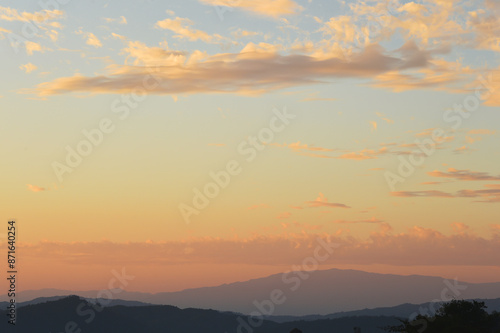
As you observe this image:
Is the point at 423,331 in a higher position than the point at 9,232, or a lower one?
lower

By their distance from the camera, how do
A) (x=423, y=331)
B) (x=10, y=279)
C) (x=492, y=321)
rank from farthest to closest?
(x=492, y=321) < (x=423, y=331) < (x=10, y=279)

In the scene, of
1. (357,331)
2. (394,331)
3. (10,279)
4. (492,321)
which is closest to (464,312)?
(492,321)

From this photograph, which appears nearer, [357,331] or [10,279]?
[357,331]

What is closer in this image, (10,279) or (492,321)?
(10,279)

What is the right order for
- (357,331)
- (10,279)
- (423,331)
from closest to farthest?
(357,331), (10,279), (423,331)

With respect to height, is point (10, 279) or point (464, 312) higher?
point (10, 279)

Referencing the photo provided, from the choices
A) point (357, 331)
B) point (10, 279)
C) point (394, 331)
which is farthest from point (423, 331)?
point (10, 279)

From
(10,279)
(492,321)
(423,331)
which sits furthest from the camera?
(492,321)

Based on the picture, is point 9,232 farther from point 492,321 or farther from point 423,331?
point 492,321

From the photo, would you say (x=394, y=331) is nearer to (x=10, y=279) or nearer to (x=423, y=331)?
(x=423, y=331)
